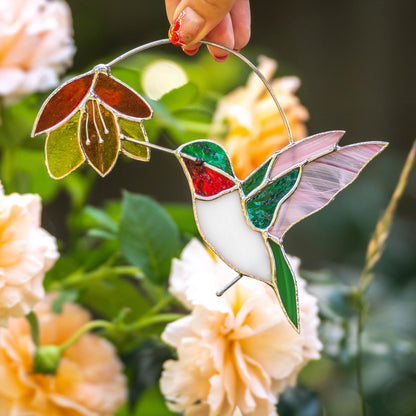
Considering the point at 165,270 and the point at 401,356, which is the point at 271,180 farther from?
→ the point at 401,356

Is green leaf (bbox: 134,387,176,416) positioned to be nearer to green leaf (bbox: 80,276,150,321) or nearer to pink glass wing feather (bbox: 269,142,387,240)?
green leaf (bbox: 80,276,150,321)

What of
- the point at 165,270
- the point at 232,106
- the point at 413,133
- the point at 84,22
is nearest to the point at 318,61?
the point at 413,133

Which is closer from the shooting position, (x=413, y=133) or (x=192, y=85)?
(x=192, y=85)

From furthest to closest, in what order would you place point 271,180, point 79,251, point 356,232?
point 356,232
point 79,251
point 271,180

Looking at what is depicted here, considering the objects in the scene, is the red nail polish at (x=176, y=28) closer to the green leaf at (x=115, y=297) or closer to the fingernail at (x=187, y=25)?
the fingernail at (x=187, y=25)

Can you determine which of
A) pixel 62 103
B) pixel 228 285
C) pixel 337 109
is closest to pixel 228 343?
pixel 228 285

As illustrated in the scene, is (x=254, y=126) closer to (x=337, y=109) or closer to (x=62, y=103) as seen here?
(x=62, y=103)
